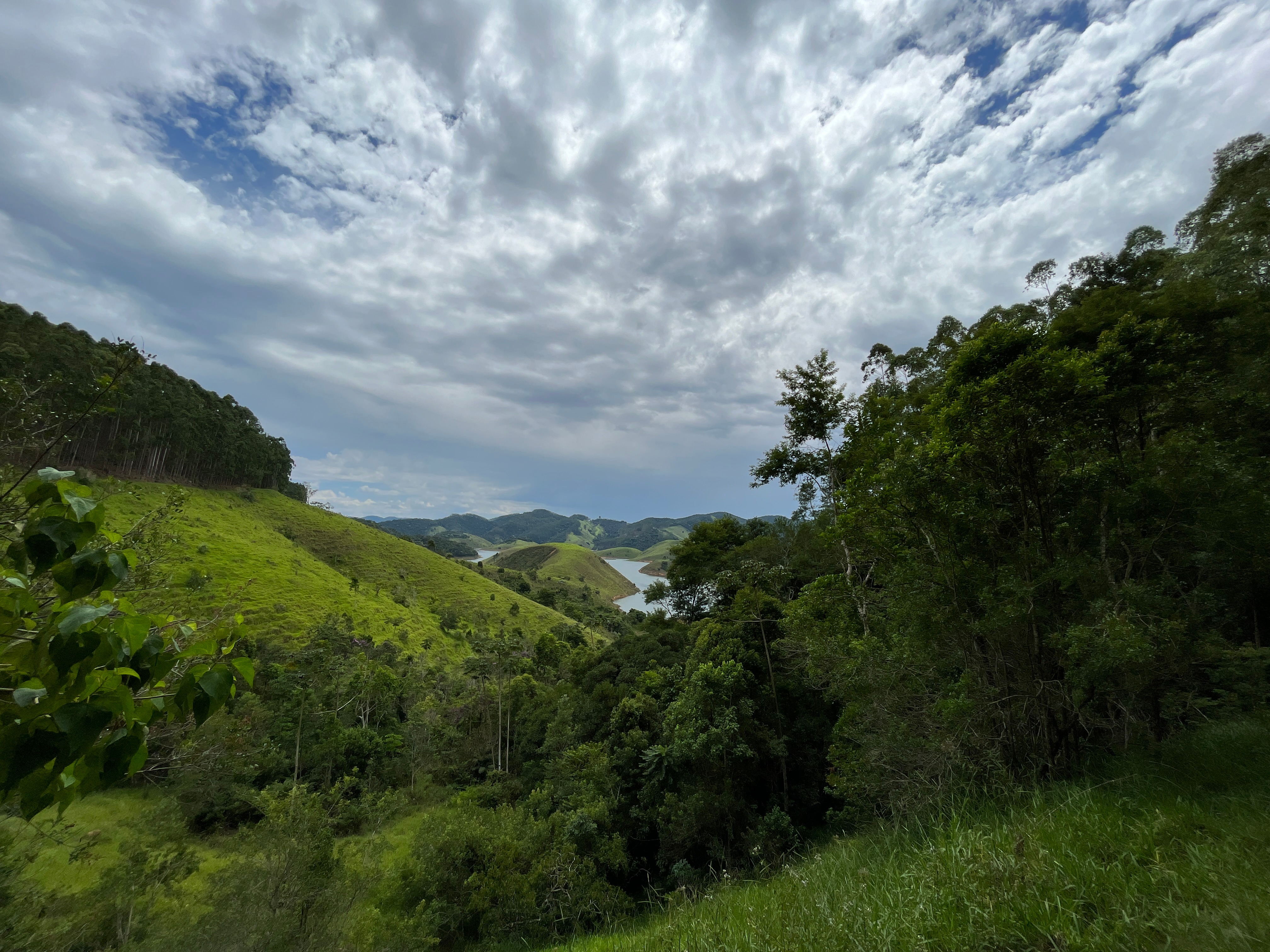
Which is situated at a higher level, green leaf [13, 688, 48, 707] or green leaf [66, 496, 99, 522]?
green leaf [66, 496, 99, 522]

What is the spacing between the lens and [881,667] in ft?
27.9

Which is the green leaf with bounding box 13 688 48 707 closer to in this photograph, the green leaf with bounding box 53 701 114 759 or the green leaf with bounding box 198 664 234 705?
the green leaf with bounding box 53 701 114 759

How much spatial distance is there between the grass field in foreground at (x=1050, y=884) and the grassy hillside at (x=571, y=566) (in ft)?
348

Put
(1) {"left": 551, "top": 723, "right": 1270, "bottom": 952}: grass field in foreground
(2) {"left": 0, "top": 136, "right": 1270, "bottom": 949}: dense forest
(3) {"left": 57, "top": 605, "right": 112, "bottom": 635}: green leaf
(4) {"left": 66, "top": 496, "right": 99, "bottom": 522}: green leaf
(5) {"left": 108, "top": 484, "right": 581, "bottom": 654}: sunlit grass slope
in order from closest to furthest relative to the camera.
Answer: (3) {"left": 57, "top": 605, "right": 112, "bottom": 635}: green leaf
(4) {"left": 66, "top": 496, "right": 99, "bottom": 522}: green leaf
(1) {"left": 551, "top": 723, "right": 1270, "bottom": 952}: grass field in foreground
(2) {"left": 0, "top": 136, "right": 1270, "bottom": 949}: dense forest
(5) {"left": 108, "top": 484, "right": 581, "bottom": 654}: sunlit grass slope

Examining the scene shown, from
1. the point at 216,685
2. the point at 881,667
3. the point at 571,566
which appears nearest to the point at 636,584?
the point at 571,566

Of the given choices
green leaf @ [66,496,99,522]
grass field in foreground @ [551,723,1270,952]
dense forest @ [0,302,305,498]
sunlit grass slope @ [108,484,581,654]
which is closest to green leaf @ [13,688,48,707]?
green leaf @ [66,496,99,522]

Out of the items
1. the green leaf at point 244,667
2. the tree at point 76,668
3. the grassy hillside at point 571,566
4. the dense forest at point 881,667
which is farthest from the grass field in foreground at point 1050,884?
the grassy hillside at point 571,566

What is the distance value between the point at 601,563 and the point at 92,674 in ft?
481

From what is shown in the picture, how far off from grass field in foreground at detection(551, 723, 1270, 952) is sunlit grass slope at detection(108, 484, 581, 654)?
31735mm

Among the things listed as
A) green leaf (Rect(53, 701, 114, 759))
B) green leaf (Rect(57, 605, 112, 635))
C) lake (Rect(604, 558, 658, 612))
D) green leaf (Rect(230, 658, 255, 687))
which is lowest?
lake (Rect(604, 558, 658, 612))

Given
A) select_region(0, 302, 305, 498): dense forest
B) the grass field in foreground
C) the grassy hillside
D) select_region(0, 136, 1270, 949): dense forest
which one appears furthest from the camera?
the grassy hillside

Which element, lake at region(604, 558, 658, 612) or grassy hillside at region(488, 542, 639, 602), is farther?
grassy hillside at region(488, 542, 639, 602)

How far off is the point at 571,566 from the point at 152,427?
9261cm

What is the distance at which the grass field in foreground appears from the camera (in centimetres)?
274
